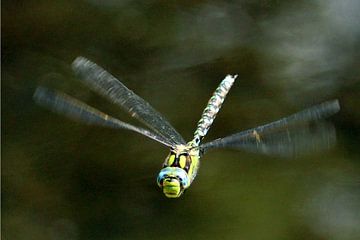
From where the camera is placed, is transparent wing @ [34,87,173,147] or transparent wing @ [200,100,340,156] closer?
transparent wing @ [200,100,340,156]

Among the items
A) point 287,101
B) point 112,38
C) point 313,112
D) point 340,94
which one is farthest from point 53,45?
point 313,112

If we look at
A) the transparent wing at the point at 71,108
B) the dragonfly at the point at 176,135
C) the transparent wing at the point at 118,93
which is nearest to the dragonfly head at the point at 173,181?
the dragonfly at the point at 176,135

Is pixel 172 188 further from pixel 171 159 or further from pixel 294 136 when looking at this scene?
pixel 294 136

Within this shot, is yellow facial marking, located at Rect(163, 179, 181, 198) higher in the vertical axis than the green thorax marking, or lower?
lower

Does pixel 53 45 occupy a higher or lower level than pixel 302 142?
higher

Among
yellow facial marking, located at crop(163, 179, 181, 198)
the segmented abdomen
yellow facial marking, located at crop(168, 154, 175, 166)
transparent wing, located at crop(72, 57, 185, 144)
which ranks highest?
the segmented abdomen

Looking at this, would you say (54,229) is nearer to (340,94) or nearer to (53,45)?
(53,45)

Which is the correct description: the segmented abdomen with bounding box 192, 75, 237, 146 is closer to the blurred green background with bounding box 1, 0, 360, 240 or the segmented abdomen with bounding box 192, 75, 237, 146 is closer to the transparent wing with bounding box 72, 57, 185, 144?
the transparent wing with bounding box 72, 57, 185, 144

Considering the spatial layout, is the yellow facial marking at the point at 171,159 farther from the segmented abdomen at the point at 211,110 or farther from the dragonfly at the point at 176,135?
the segmented abdomen at the point at 211,110

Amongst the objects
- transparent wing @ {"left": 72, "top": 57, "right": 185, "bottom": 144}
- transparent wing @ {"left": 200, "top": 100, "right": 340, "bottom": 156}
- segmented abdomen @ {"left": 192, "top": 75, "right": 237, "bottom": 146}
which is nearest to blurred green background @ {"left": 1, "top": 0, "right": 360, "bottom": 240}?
segmented abdomen @ {"left": 192, "top": 75, "right": 237, "bottom": 146}
